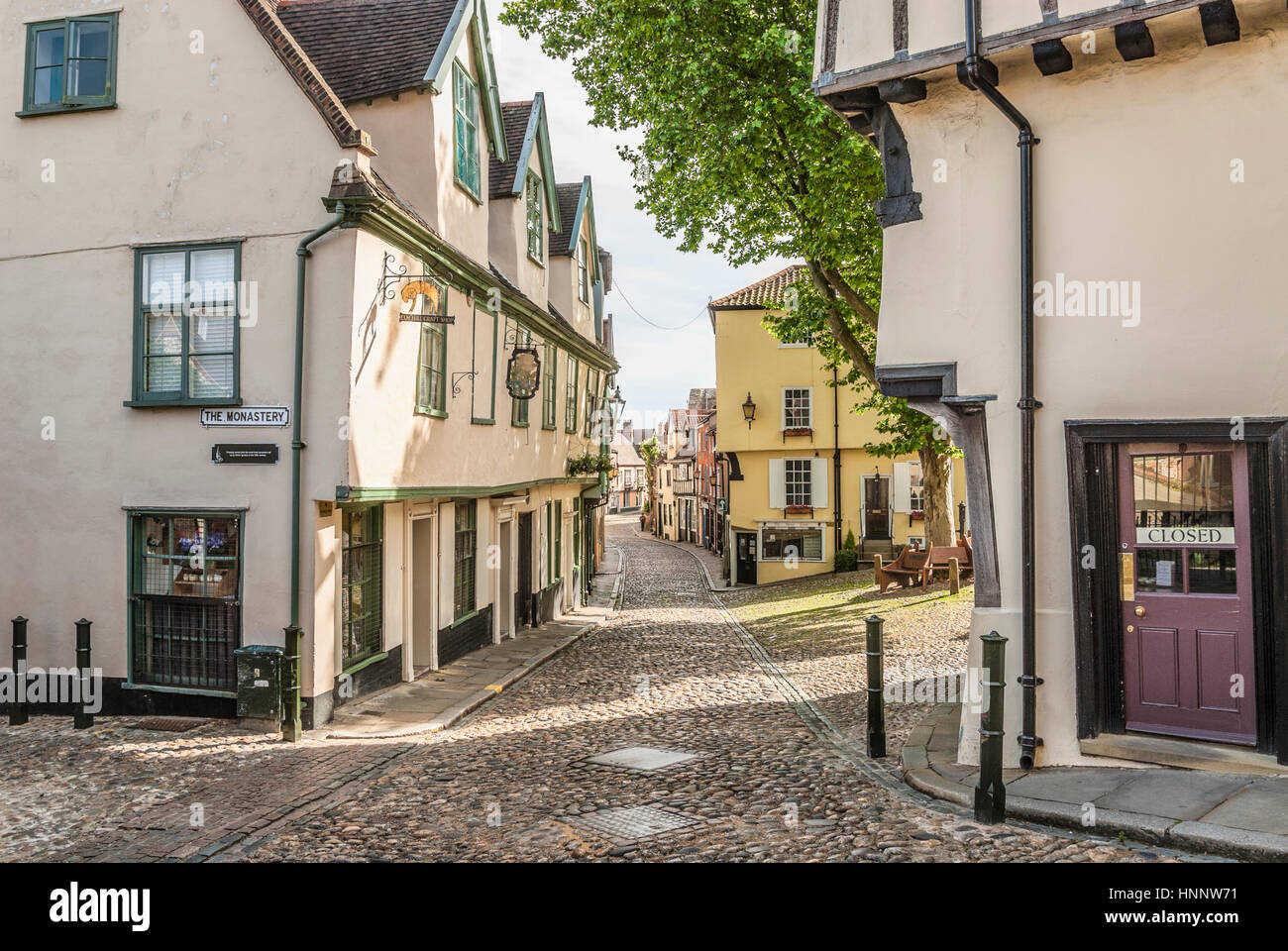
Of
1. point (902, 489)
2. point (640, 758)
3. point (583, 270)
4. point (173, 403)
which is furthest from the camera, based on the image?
point (902, 489)

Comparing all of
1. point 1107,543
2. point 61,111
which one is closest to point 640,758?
point 1107,543

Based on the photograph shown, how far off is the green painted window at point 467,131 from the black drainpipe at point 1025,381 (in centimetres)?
792

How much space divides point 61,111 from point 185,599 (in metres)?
5.76

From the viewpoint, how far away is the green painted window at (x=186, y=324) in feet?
35.8

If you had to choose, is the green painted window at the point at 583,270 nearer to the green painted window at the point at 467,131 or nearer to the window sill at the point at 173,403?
the green painted window at the point at 467,131

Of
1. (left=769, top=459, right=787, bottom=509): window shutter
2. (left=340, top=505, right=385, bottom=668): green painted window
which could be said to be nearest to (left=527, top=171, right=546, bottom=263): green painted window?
(left=340, top=505, right=385, bottom=668): green painted window

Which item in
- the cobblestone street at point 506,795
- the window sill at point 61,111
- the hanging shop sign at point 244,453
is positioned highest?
the window sill at point 61,111

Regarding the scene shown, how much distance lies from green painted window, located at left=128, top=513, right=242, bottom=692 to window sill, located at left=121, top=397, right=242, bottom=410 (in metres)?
1.20

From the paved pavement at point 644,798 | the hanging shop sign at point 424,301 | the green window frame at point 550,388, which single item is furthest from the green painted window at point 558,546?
the hanging shop sign at point 424,301

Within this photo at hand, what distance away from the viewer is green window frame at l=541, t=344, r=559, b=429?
2028 centimetres

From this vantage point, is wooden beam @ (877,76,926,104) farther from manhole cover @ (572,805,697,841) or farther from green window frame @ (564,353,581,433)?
green window frame @ (564,353,581,433)

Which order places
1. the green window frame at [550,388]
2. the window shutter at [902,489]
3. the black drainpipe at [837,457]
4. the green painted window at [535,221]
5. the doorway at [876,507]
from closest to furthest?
the green painted window at [535,221]
the green window frame at [550,388]
the window shutter at [902,489]
the doorway at [876,507]
the black drainpipe at [837,457]

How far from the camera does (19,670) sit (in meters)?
10.8

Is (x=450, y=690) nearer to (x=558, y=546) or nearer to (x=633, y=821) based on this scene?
(x=633, y=821)
